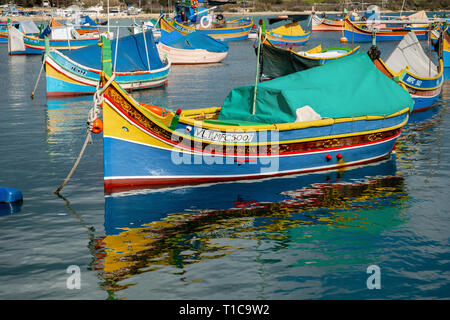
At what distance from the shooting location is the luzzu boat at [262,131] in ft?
54.9

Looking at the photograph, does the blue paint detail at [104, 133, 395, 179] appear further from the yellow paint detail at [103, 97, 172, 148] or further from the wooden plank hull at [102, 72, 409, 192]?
the yellow paint detail at [103, 97, 172, 148]

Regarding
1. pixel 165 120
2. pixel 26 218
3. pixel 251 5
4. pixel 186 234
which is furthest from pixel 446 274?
pixel 251 5

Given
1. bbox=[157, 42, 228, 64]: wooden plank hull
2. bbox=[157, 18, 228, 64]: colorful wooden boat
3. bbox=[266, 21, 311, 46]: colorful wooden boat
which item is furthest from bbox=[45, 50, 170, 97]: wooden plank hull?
bbox=[266, 21, 311, 46]: colorful wooden boat

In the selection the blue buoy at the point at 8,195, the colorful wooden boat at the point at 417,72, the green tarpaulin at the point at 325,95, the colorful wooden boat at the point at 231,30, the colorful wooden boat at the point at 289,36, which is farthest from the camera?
the colorful wooden boat at the point at 231,30

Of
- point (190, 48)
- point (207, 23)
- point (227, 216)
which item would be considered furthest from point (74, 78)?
point (207, 23)

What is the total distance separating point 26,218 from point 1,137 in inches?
417

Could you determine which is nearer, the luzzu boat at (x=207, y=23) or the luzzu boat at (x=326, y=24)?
the luzzu boat at (x=207, y=23)

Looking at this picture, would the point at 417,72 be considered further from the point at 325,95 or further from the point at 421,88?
the point at 325,95

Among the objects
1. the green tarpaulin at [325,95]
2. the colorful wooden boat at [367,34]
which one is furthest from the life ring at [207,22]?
the green tarpaulin at [325,95]

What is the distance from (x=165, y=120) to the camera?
56.9ft

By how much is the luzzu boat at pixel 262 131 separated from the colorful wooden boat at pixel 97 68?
58.9 feet

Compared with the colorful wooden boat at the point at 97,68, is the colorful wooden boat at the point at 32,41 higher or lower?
higher

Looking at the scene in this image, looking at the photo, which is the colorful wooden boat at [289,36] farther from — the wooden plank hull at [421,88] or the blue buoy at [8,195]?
the blue buoy at [8,195]
